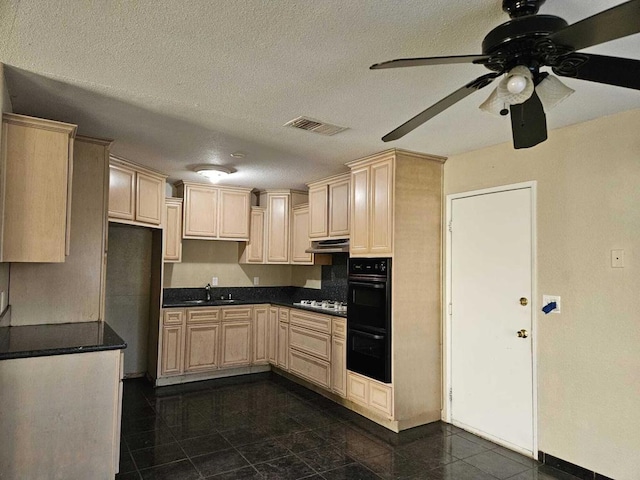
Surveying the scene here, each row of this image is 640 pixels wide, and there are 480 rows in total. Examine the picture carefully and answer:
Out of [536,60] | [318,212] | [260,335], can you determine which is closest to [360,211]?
[318,212]

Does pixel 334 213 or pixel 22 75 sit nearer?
pixel 22 75

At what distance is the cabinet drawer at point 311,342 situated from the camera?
4.50 metres

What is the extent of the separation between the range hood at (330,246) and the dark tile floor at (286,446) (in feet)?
5.31

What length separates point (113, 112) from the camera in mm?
2912

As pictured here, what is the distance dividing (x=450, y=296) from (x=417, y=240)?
2.01ft

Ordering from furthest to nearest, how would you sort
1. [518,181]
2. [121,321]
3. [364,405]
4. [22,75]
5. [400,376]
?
1. [121,321]
2. [364,405]
3. [400,376]
4. [518,181]
5. [22,75]

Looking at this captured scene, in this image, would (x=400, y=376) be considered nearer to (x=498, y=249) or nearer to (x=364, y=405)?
(x=364, y=405)

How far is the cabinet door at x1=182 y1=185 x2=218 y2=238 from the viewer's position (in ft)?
17.3

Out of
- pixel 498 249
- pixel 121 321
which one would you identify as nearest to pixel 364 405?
pixel 498 249

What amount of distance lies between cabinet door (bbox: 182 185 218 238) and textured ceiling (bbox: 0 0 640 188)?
163 cm

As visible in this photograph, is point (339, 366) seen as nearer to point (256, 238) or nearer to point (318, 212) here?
point (318, 212)

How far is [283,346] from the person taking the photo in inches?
208

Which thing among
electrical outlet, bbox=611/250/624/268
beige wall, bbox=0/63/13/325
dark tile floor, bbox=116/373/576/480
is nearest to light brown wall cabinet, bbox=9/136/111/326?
beige wall, bbox=0/63/13/325

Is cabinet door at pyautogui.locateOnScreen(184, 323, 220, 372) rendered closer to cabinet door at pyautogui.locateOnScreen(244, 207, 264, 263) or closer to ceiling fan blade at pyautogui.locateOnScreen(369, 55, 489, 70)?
cabinet door at pyautogui.locateOnScreen(244, 207, 264, 263)
